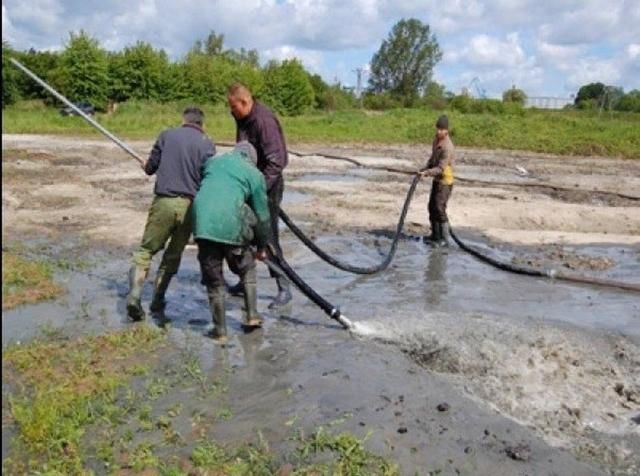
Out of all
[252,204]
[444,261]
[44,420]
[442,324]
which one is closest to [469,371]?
[442,324]

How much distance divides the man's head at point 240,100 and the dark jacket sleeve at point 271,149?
191 mm

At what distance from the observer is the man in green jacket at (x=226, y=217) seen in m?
5.61

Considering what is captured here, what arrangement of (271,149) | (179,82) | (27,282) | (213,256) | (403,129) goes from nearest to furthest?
(213,256) < (271,149) < (27,282) < (403,129) < (179,82)

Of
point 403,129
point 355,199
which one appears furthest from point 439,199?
point 403,129

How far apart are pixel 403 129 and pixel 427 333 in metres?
30.8

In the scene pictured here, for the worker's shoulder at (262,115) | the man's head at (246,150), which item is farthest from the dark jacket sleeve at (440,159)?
the man's head at (246,150)

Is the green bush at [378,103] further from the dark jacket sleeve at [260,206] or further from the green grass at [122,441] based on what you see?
the green grass at [122,441]

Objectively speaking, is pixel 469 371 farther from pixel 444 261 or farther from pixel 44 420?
pixel 444 261

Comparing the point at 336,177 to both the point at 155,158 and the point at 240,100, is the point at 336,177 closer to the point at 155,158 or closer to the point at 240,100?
the point at 240,100

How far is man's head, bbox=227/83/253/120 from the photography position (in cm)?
661

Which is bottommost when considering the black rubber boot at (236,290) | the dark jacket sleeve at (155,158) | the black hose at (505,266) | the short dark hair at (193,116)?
the black hose at (505,266)

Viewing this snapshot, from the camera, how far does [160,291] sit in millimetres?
6746

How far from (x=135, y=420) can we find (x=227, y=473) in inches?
35.9

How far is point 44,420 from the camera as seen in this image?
4.06m
